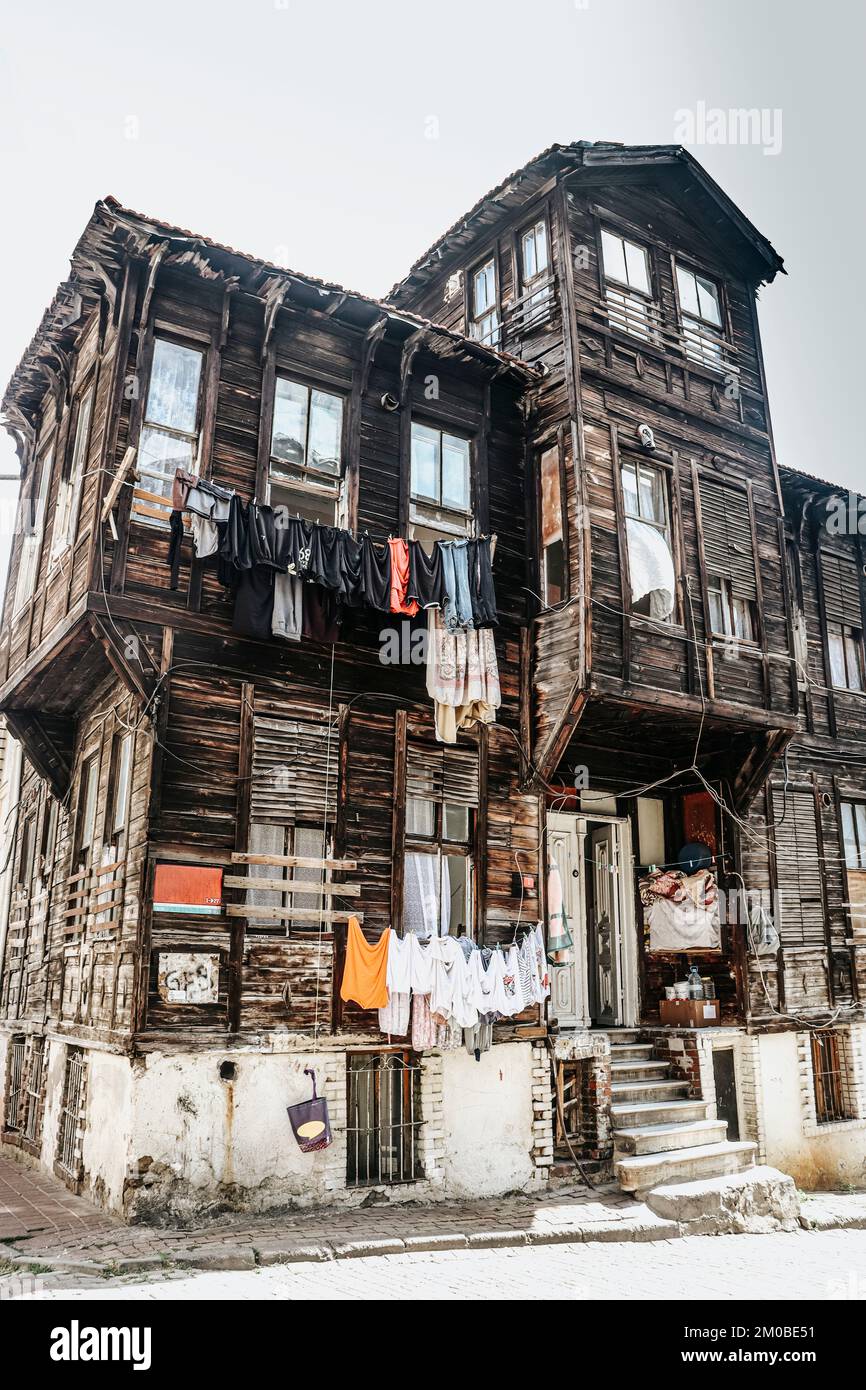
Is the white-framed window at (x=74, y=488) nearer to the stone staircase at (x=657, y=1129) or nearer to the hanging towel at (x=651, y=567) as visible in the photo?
the hanging towel at (x=651, y=567)

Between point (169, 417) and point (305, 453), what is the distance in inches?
65.2

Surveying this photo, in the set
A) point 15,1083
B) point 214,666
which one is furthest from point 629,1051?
point 15,1083

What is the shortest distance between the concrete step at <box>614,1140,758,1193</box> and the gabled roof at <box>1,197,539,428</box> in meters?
9.94

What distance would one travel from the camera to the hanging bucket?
10.1 metres

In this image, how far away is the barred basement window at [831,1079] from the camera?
16047 millimetres

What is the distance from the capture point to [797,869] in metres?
16.5

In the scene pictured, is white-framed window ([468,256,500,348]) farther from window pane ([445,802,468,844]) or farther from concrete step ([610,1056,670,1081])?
concrete step ([610,1056,670,1081])

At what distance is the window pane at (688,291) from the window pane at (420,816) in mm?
8880

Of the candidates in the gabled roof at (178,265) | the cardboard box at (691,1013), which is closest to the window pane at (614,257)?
the gabled roof at (178,265)

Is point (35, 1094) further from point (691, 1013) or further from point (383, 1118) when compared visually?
point (691, 1013)

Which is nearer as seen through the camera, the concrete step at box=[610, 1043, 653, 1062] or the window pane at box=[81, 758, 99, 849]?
the window pane at box=[81, 758, 99, 849]

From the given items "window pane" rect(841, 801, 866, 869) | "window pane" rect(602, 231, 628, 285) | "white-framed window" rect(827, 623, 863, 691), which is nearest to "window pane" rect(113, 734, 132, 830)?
"window pane" rect(602, 231, 628, 285)

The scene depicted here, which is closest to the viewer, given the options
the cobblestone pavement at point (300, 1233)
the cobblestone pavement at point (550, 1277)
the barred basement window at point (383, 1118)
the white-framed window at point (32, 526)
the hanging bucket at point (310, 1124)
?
the cobblestone pavement at point (550, 1277)

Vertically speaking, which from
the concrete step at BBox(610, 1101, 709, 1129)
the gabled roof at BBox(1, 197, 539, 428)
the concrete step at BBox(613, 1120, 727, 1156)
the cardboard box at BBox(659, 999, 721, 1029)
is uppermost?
the gabled roof at BBox(1, 197, 539, 428)
